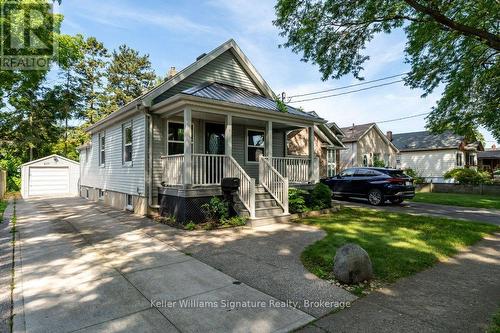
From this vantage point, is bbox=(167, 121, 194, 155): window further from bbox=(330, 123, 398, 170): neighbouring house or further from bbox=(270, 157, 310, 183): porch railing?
bbox=(330, 123, 398, 170): neighbouring house

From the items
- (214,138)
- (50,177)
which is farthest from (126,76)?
(214,138)

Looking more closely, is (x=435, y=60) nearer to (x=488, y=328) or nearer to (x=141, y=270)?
(x=488, y=328)

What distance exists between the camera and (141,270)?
4.93m

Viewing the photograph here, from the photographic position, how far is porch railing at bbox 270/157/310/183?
37.1ft

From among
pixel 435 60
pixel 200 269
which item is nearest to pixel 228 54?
pixel 435 60

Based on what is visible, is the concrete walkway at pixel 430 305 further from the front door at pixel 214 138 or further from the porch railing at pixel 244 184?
the front door at pixel 214 138

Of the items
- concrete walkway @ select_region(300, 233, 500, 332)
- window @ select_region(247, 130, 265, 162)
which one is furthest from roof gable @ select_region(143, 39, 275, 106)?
concrete walkway @ select_region(300, 233, 500, 332)

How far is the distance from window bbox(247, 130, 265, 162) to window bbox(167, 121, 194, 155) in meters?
2.89

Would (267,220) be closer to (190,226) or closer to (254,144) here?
(190,226)

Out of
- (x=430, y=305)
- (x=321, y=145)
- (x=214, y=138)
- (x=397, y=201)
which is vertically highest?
(x=321, y=145)

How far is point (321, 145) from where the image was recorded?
2150 centimetres

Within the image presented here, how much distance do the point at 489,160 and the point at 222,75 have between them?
4469 centimetres

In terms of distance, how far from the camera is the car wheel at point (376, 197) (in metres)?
13.4

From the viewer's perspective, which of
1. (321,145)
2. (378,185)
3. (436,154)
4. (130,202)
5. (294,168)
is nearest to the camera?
(294,168)
